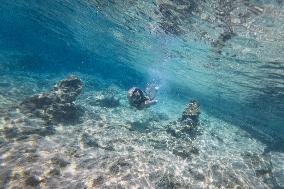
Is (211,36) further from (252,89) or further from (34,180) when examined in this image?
(34,180)

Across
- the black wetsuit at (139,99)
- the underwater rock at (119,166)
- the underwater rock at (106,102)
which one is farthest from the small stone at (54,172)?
the underwater rock at (106,102)

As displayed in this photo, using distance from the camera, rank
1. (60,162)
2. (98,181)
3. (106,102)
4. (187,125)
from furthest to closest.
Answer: (106,102)
(187,125)
(60,162)
(98,181)

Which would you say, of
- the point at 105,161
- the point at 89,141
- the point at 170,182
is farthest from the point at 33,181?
the point at 89,141

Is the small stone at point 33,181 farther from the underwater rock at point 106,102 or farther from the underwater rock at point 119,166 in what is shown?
the underwater rock at point 106,102

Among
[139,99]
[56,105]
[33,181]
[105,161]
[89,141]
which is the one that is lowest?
[89,141]

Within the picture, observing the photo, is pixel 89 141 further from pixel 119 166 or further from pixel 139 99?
pixel 119 166

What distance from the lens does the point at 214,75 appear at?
102 feet

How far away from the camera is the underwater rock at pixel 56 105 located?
44.8 feet

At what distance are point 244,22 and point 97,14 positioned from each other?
16323 mm

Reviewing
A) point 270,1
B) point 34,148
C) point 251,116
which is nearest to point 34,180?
point 34,148

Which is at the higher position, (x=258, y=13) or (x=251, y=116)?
(x=258, y=13)

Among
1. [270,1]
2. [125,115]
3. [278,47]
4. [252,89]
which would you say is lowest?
[125,115]

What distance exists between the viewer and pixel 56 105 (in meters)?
14.0

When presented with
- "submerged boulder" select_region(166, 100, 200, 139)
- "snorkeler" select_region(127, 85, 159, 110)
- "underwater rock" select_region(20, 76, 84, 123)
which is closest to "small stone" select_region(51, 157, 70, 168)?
"underwater rock" select_region(20, 76, 84, 123)
